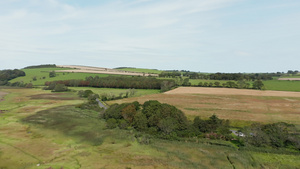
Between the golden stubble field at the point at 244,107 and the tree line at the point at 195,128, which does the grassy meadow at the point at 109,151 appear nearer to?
the tree line at the point at 195,128

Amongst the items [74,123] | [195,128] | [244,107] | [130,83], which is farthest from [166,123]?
[130,83]

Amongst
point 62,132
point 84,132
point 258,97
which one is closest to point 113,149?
point 84,132

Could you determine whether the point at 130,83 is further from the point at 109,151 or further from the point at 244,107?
the point at 109,151

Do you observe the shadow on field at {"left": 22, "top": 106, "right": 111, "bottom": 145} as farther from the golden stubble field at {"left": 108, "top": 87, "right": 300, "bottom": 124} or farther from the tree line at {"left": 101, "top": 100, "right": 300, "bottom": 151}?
the golden stubble field at {"left": 108, "top": 87, "right": 300, "bottom": 124}

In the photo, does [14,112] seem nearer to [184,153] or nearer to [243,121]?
[184,153]

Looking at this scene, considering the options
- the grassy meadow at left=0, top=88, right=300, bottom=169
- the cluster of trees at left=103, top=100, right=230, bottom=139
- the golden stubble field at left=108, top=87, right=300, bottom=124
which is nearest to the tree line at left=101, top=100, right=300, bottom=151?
the cluster of trees at left=103, top=100, right=230, bottom=139

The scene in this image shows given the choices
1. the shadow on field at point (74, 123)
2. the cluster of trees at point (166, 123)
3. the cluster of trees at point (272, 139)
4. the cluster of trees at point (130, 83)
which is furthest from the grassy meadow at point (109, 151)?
the cluster of trees at point (130, 83)
